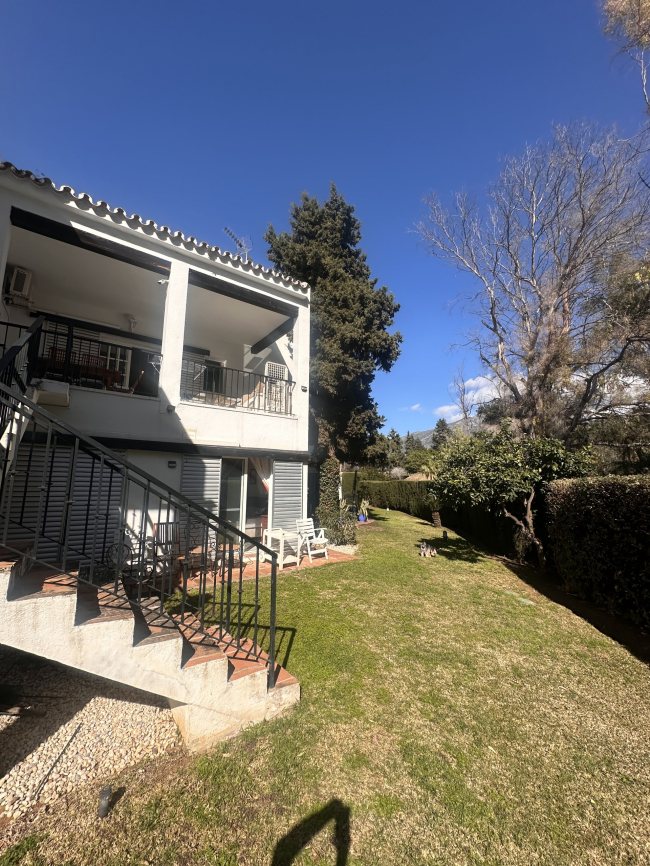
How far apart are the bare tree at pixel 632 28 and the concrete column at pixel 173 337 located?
40.3 feet

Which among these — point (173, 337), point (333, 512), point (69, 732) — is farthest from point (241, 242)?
point (69, 732)

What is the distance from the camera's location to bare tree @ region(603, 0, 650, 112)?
311 inches

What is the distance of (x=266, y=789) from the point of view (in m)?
2.46

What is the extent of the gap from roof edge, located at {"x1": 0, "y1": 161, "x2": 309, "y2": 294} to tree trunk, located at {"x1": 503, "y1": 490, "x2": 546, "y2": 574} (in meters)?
Result: 8.36

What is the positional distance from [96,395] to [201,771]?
6667 millimetres

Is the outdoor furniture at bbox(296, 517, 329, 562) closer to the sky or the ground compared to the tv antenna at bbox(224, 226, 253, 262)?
closer to the ground

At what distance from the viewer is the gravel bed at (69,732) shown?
8.63ft

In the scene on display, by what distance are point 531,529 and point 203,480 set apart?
809 cm

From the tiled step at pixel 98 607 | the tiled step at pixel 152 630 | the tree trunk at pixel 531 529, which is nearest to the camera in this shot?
the tiled step at pixel 98 607

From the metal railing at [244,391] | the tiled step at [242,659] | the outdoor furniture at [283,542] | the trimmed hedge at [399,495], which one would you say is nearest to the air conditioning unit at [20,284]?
the metal railing at [244,391]

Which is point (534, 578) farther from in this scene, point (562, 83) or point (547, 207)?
point (562, 83)

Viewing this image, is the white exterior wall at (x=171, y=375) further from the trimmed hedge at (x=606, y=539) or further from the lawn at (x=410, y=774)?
the trimmed hedge at (x=606, y=539)

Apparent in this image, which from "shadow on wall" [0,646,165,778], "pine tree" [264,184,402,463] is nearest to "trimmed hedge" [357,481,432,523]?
"pine tree" [264,184,402,463]

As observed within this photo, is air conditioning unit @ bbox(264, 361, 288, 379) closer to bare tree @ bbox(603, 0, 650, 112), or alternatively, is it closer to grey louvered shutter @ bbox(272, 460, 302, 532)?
grey louvered shutter @ bbox(272, 460, 302, 532)
